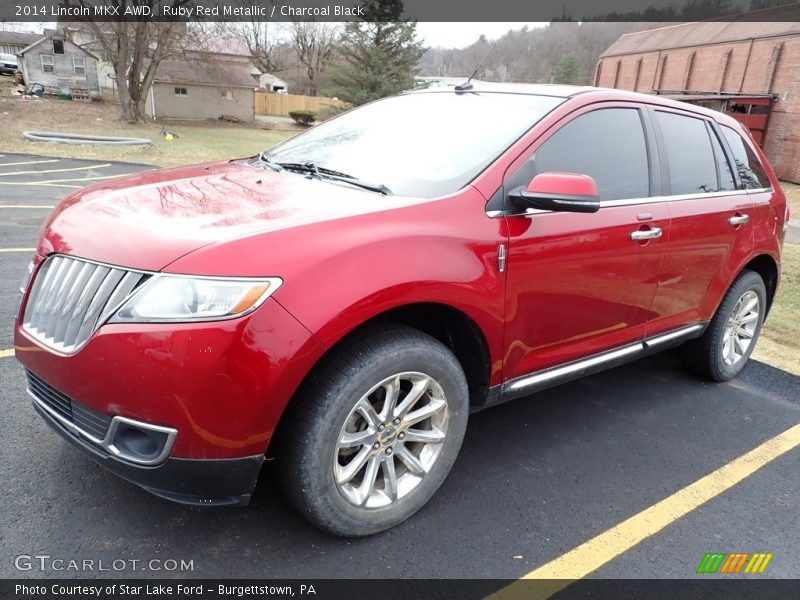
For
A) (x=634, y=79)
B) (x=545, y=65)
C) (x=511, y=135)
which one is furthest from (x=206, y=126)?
(x=511, y=135)

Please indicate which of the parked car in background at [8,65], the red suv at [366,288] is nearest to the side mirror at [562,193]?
the red suv at [366,288]

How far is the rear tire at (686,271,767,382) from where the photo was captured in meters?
4.09

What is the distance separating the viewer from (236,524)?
248cm

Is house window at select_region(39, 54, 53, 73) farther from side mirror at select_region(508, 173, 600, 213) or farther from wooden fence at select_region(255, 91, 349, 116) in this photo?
side mirror at select_region(508, 173, 600, 213)

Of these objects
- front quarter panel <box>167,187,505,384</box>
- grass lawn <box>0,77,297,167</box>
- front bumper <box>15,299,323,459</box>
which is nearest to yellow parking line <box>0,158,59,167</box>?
grass lawn <box>0,77,297,167</box>

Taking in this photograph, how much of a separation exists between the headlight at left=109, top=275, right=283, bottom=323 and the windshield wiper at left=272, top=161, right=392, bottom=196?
2.96ft

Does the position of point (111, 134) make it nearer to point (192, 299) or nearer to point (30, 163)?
point (30, 163)

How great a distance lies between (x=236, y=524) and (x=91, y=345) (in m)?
0.99

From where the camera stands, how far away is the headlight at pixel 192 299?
191 cm

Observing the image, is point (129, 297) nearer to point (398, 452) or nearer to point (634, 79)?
point (398, 452)

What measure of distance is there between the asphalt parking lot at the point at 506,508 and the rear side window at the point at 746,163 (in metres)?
1.54

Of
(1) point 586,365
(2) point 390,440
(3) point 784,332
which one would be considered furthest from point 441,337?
(3) point 784,332

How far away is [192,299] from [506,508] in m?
1.70

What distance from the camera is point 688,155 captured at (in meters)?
3.62
